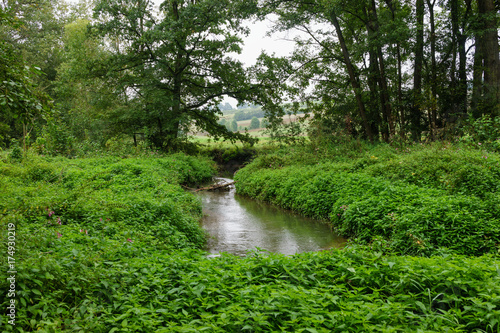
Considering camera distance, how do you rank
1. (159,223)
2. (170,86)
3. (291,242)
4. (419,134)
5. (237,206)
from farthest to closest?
(170,86)
(419,134)
(237,206)
(291,242)
(159,223)

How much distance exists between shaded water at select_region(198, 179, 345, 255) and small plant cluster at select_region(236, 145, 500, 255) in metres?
0.48

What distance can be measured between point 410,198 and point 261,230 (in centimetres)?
362

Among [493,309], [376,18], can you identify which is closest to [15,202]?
[493,309]

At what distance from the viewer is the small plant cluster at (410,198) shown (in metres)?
5.71

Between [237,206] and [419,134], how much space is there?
8.96m

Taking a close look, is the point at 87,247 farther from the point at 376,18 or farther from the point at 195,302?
the point at 376,18

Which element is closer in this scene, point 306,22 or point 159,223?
point 159,223

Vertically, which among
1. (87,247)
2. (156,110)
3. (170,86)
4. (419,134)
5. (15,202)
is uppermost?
(170,86)

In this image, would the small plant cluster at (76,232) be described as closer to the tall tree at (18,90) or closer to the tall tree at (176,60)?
the tall tree at (18,90)

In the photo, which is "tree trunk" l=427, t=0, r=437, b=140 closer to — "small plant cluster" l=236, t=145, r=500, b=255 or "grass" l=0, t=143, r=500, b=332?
"small plant cluster" l=236, t=145, r=500, b=255

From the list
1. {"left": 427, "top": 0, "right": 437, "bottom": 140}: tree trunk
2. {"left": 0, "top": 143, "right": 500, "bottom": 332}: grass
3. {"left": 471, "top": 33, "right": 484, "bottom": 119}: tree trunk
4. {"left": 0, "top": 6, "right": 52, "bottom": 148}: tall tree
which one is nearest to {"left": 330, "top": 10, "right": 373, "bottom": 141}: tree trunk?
{"left": 427, "top": 0, "right": 437, "bottom": 140}: tree trunk

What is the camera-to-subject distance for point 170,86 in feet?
64.7

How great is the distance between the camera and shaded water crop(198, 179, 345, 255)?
742 centimetres

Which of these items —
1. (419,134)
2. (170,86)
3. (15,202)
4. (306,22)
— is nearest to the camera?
(15,202)
